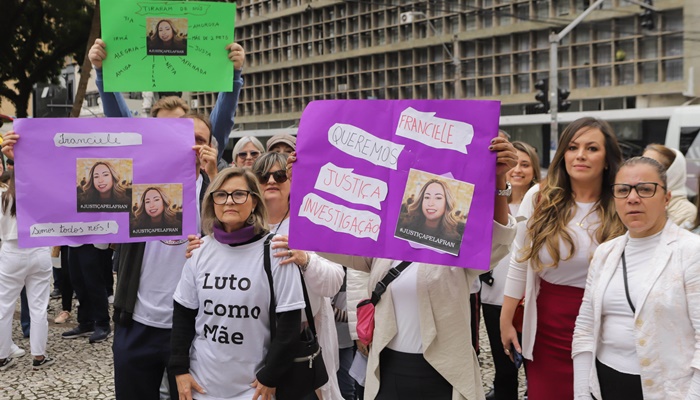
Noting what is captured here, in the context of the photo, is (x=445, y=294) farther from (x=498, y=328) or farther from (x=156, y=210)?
(x=498, y=328)

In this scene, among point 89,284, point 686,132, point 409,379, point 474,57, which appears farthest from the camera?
point 474,57

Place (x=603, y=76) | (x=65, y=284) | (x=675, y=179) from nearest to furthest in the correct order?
(x=675, y=179)
(x=65, y=284)
(x=603, y=76)

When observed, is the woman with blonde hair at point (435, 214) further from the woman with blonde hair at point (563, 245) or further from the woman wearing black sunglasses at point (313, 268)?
the woman with blonde hair at point (563, 245)

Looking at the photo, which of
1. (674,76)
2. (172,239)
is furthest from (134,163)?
(674,76)

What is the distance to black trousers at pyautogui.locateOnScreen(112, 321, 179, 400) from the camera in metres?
3.00

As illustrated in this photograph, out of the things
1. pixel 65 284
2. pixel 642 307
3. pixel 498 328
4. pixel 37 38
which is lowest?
pixel 65 284

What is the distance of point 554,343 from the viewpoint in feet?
10.0

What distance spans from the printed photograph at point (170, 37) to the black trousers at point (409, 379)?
1821mm

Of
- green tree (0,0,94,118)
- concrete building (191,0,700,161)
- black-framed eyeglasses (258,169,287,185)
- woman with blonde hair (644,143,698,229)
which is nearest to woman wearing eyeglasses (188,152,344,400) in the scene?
black-framed eyeglasses (258,169,287,185)

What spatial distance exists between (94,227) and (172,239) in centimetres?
34

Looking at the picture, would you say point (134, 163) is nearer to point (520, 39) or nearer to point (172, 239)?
point (172, 239)

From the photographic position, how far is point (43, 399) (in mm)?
5023

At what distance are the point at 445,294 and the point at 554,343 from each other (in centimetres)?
74

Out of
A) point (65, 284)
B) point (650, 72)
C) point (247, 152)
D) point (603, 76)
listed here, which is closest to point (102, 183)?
point (247, 152)
